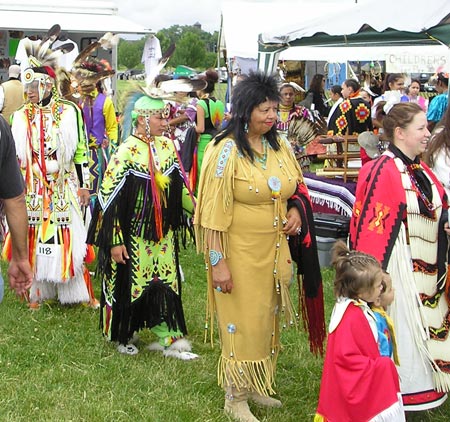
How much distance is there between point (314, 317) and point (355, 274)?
80 cm

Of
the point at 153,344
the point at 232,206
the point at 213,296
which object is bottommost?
the point at 153,344

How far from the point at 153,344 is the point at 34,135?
67.1 inches

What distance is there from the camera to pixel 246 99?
11.6 ft

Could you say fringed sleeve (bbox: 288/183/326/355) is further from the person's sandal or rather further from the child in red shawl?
the person's sandal

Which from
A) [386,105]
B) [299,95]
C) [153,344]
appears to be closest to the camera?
[153,344]

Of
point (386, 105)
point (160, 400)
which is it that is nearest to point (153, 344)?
point (160, 400)

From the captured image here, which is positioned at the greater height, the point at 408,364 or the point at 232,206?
the point at 232,206

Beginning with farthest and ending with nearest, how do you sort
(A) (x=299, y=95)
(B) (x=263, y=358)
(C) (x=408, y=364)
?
1. (A) (x=299, y=95)
2. (B) (x=263, y=358)
3. (C) (x=408, y=364)

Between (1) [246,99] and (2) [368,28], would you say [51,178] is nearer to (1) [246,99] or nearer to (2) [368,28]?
(1) [246,99]

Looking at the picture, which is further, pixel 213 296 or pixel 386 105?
pixel 386 105

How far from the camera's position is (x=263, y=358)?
12.4 ft

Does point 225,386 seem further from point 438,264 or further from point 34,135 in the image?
point 34,135

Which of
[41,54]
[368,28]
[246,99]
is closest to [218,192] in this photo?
[246,99]

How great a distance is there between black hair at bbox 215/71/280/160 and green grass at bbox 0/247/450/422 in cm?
139
